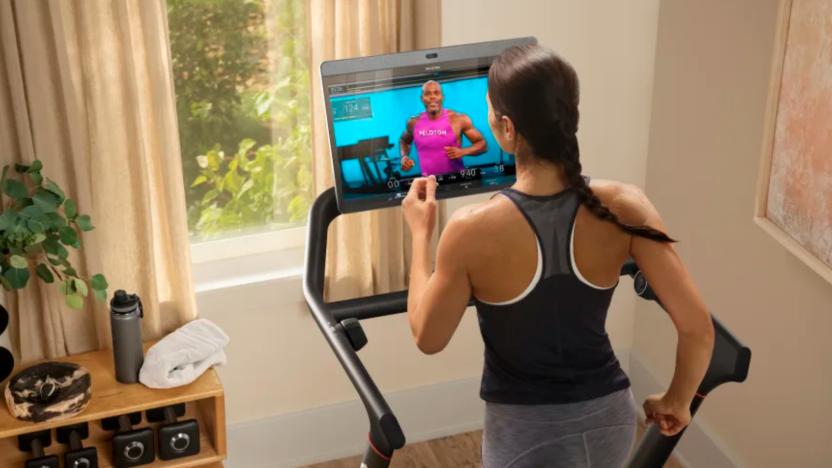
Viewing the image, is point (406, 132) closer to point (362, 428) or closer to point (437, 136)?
point (437, 136)

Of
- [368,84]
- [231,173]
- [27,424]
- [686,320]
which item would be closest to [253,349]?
[231,173]

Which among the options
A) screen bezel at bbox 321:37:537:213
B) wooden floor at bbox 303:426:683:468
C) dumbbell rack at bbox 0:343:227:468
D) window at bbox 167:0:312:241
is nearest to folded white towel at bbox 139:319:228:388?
dumbbell rack at bbox 0:343:227:468

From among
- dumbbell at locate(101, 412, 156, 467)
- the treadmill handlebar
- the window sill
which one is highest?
the treadmill handlebar

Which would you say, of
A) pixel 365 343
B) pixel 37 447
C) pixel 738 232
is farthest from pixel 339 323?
pixel 738 232

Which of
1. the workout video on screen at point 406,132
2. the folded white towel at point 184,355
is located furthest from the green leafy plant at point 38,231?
the workout video on screen at point 406,132

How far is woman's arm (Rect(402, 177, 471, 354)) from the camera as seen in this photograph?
1.72 metres

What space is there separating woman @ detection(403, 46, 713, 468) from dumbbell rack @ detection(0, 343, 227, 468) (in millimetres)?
1124

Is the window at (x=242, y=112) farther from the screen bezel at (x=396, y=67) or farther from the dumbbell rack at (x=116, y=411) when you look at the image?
the screen bezel at (x=396, y=67)

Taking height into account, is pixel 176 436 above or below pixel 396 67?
below

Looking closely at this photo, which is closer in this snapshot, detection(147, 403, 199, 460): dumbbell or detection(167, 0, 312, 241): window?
detection(147, 403, 199, 460): dumbbell

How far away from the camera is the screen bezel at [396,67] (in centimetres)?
215

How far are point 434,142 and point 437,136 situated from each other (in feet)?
0.05

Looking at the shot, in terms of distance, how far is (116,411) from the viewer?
105 inches

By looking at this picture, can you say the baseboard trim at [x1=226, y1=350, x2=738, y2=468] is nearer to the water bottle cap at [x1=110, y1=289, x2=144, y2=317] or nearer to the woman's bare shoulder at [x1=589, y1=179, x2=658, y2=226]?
the water bottle cap at [x1=110, y1=289, x2=144, y2=317]
